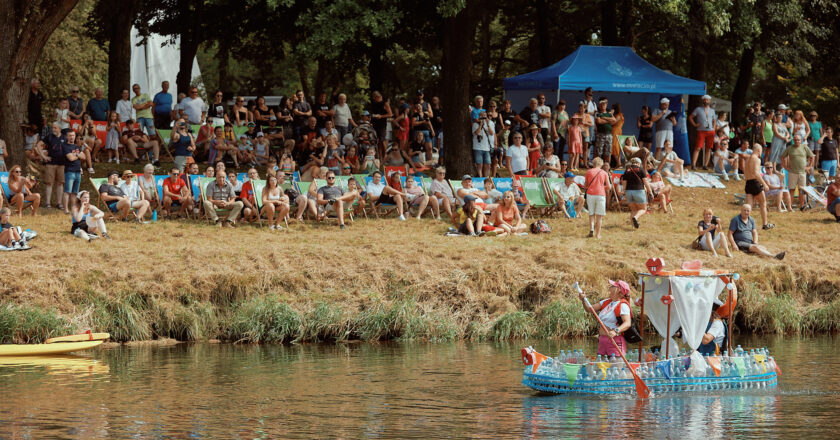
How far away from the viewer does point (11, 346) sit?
16.8 m

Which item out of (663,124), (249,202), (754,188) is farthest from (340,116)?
(754,188)

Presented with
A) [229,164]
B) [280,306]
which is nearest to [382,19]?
[229,164]

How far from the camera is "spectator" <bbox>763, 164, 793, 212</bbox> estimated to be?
2733 centimetres

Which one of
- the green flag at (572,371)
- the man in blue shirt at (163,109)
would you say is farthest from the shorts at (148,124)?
the green flag at (572,371)

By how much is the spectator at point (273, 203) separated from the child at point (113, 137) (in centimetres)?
582

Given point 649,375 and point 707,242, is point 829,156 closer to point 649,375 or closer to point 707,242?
point 707,242

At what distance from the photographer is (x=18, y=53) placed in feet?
79.3

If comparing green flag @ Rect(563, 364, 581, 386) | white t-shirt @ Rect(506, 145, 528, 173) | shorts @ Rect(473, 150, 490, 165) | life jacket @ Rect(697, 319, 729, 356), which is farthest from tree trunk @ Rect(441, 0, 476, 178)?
green flag @ Rect(563, 364, 581, 386)

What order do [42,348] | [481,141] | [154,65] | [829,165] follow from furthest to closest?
[154,65] < [829,165] < [481,141] < [42,348]

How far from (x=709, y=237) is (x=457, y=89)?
23.5 feet

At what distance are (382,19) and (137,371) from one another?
43.0ft

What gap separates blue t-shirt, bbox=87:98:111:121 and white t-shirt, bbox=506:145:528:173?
9986 mm

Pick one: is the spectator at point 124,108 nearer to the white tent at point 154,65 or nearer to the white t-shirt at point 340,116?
the white t-shirt at point 340,116

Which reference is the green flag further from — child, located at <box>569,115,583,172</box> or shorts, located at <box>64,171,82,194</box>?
child, located at <box>569,115,583,172</box>
